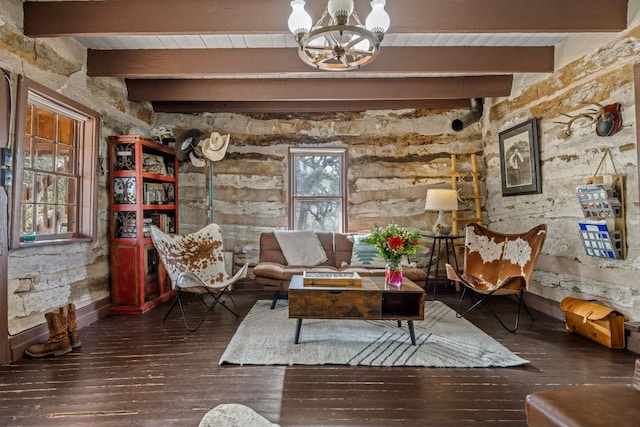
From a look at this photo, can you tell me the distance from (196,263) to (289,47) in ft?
8.15

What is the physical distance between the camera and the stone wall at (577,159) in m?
2.88

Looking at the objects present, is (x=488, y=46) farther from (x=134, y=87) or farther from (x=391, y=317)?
(x=134, y=87)

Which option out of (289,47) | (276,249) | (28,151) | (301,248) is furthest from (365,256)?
(28,151)

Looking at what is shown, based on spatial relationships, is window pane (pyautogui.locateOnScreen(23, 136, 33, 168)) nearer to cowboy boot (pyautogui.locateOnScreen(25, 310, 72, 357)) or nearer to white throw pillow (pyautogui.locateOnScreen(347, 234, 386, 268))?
cowboy boot (pyautogui.locateOnScreen(25, 310, 72, 357))

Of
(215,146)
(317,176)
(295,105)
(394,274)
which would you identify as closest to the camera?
(394,274)

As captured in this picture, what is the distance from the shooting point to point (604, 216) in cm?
299

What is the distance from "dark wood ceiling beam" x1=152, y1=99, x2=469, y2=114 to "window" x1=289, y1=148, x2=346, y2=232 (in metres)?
0.62

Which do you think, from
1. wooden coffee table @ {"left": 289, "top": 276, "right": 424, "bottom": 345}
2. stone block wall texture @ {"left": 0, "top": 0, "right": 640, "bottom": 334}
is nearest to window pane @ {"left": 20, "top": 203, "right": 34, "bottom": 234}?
stone block wall texture @ {"left": 0, "top": 0, "right": 640, "bottom": 334}

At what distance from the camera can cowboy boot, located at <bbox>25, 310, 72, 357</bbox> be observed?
273 cm

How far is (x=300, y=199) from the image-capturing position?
5.28 m

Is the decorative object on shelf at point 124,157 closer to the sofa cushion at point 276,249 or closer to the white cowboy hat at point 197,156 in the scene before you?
the white cowboy hat at point 197,156

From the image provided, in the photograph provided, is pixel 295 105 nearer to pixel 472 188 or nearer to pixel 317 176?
pixel 317 176

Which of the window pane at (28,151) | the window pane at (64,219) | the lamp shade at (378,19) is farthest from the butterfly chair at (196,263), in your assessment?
the lamp shade at (378,19)

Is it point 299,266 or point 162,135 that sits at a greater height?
point 162,135
